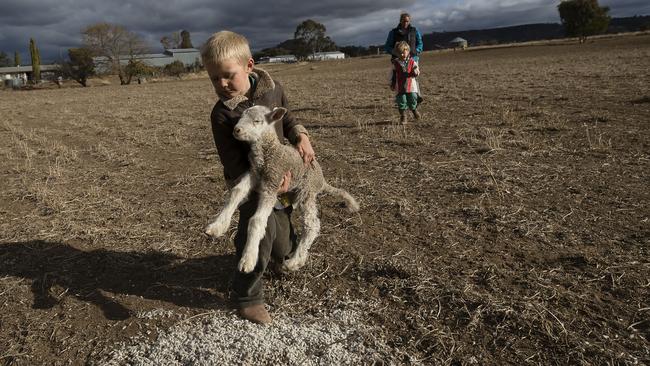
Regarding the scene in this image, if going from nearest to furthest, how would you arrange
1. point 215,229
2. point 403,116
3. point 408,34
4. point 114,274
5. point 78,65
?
point 215,229 < point 114,274 < point 403,116 < point 408,34 < point 78,65

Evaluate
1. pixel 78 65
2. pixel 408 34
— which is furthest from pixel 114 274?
pixel 78 65

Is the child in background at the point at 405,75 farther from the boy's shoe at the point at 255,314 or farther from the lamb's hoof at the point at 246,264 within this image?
Result: the lamb's hoof at the point at 246,264

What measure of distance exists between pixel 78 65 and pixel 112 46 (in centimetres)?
562

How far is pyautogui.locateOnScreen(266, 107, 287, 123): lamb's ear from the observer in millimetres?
2971

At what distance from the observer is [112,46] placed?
5556 centimetres

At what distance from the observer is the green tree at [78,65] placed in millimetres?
51562

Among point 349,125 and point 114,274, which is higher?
point 349,125

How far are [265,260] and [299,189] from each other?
2.02 feet

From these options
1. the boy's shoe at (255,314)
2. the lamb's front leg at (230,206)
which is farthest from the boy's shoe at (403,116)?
the boy's shoe at (255,314)

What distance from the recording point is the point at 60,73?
2072 inches

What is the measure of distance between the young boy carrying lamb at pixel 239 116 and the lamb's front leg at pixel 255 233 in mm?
165

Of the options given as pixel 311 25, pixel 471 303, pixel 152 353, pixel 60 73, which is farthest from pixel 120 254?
pixel 311 25

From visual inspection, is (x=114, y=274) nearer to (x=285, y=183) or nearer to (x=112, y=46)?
(x=285, y=183)

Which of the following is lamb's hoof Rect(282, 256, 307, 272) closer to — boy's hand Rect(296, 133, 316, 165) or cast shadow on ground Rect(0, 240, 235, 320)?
cast shadow on ground Rect(0, 240, 235, 320)
